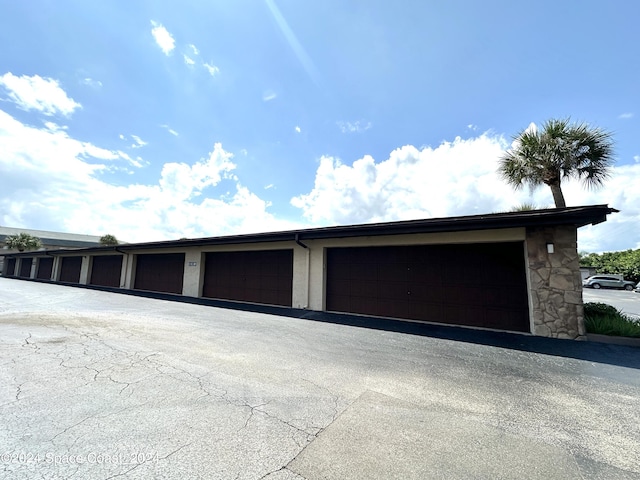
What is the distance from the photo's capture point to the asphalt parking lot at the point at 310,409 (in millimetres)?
2154

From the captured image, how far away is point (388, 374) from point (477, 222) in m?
4.70

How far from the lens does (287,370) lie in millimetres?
4160

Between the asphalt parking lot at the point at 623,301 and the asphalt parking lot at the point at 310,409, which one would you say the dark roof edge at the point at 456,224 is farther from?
the asphalt parking lot at the point at 623,301

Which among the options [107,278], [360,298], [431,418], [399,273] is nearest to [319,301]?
[360,298]

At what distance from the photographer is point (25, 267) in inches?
1149

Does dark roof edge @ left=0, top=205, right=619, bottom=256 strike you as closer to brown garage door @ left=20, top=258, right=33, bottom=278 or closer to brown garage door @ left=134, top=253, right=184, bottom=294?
brown garage door @ left=134, top=253, right=184, bottom=294

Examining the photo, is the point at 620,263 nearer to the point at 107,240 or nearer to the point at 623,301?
the point at 623,301

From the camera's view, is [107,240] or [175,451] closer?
[175,451]

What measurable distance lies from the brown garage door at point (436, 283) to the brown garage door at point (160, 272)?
8989 millimetres

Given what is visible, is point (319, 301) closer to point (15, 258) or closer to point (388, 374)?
point (388, 374)

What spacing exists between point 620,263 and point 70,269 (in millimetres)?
48737

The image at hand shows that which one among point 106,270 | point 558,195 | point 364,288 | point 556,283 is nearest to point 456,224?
point 556,283

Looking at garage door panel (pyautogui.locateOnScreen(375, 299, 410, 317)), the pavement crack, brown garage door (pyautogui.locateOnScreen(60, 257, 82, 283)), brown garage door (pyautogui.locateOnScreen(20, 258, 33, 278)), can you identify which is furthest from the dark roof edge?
brown garage door (pyautogui.locateOnScreen(20, 258, 33, 278))

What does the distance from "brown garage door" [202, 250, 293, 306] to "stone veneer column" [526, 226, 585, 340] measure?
7541 mm
